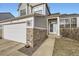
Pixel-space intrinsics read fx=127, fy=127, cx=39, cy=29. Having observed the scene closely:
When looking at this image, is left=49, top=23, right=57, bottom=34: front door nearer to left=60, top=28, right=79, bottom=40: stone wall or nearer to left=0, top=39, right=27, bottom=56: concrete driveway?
left=60, top=28, right=79, bottom=40: stone wall

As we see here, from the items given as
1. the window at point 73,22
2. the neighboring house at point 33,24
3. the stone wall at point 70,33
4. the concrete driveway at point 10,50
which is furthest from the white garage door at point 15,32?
the window at point 73,22

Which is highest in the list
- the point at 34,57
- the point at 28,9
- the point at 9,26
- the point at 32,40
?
Answer: the point at 28,9

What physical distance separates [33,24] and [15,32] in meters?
2.59

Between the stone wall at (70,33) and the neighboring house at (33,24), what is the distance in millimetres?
387

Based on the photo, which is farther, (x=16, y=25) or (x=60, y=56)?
(x=16, y=25)

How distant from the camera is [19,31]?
30.1ft

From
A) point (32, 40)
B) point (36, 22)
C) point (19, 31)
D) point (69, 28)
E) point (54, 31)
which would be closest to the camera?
point (32, 40)

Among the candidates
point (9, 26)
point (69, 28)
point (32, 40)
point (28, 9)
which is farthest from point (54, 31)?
point (32, 40)

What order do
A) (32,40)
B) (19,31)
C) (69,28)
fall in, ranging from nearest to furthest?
(32,40) < (19,31) < (69,28)

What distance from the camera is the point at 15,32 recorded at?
32.1 feet

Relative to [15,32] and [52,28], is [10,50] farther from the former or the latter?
[52,28]

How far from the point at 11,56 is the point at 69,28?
718cm

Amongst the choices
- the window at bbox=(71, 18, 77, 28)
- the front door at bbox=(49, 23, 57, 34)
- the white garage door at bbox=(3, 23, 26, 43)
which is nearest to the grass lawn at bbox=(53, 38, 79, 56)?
the white garage door at bbox=(3, 23, 26, 43)

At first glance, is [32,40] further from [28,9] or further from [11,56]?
[28,9]
